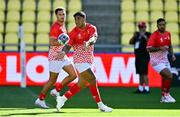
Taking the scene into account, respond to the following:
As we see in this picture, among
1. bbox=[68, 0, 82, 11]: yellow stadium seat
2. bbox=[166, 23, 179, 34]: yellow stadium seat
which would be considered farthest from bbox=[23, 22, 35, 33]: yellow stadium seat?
bbox=[166, 23, 179, 34]: yellow stadium seat

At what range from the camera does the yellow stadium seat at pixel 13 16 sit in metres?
20.6

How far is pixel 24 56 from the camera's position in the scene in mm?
16969

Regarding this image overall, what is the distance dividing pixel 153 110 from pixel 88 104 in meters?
1.77

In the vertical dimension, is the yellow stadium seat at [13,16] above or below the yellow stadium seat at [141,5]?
below

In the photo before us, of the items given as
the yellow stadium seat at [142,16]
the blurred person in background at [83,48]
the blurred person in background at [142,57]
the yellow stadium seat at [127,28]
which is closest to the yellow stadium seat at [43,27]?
the yellow stadium seat at [127,28]

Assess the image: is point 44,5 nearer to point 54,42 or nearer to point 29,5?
point 29,5

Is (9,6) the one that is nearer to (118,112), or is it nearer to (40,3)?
(40,3)

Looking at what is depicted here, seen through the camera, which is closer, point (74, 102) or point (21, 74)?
point (74, 102)

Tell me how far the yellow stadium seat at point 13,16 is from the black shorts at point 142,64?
656 cm

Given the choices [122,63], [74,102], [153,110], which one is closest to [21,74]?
[122,63]

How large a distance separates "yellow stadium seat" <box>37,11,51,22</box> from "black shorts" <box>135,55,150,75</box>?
5.86 metres

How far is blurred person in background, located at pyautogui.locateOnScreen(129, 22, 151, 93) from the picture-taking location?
1543 centimetres

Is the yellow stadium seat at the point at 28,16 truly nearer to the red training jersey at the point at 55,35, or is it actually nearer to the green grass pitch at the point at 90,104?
the green grass pitch at the point at 90,104

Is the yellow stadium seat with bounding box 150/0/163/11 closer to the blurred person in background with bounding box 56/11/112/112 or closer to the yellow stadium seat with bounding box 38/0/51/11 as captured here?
the yellow stadium seat with bounding box 38/0/51/11
